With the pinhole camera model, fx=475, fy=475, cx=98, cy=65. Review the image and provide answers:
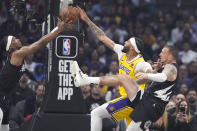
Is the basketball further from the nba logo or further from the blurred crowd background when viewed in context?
the blurred crowd background

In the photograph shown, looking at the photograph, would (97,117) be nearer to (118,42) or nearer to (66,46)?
(66,46)

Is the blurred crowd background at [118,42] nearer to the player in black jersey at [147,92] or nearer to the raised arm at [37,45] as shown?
the raised arm at [37,45]

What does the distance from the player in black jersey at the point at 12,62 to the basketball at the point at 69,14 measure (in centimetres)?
9

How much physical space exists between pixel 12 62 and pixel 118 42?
6863 millimetres

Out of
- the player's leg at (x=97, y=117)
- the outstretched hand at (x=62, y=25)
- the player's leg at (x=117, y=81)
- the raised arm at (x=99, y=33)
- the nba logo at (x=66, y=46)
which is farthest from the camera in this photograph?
the nba logo at (x=66, y=46)

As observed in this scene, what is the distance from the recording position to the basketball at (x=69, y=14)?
327 inches

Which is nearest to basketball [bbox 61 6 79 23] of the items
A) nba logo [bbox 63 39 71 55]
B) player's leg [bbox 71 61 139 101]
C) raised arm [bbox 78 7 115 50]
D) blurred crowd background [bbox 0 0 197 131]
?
raised arm [bbox 78 7 115 50]

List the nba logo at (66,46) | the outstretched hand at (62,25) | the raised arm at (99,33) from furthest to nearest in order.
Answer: the nba logo at (66,46)
the raised arm at (99,33)
the outstretched hand at (62,25)

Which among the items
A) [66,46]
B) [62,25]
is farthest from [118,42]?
[62,25]

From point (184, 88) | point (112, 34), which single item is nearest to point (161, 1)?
point (112, 34)

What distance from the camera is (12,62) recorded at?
8.30 m

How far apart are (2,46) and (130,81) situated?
2.49m

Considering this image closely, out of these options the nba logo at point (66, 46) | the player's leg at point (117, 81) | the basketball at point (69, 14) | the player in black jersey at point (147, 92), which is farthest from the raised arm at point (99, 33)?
the player's leg at point (117, 81)

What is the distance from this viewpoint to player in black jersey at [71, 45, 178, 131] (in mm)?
7684
